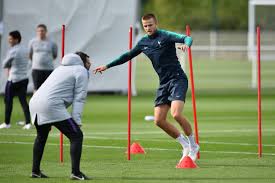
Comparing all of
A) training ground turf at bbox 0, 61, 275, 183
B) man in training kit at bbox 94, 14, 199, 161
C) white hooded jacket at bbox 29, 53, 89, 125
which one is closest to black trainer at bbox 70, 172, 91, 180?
training ground turf at bbox 0, 61, 275, 183

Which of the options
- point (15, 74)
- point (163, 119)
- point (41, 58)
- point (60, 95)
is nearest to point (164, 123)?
point (163, 119)

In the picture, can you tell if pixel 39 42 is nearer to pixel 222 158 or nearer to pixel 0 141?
pixel 0 141

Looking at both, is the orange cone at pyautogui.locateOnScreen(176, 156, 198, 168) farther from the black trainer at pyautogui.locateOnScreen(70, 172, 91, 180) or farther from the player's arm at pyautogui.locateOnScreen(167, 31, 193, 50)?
the black trainer at pyautogui.locateOnScreen(70, 172, 91, 180)

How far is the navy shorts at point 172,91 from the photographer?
1477cm

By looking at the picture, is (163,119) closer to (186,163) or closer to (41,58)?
(186,163)

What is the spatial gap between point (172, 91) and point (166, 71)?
31cm

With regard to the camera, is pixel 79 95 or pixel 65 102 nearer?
pixel 79 95

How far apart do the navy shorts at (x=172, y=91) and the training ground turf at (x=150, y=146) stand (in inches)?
38.2

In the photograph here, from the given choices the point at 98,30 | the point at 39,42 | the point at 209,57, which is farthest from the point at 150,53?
the point at 209,57

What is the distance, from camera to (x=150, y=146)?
17.7 metres

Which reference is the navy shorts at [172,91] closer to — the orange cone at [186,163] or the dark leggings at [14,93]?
the orange cone at [186,163]

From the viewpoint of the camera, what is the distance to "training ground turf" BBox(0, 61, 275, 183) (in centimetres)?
1373

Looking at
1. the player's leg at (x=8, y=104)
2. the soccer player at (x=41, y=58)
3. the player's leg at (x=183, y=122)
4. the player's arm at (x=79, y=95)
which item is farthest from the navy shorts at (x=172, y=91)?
the soccer player at (x=41, y=58)

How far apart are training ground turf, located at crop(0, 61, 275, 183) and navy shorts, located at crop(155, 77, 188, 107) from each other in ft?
3.19
